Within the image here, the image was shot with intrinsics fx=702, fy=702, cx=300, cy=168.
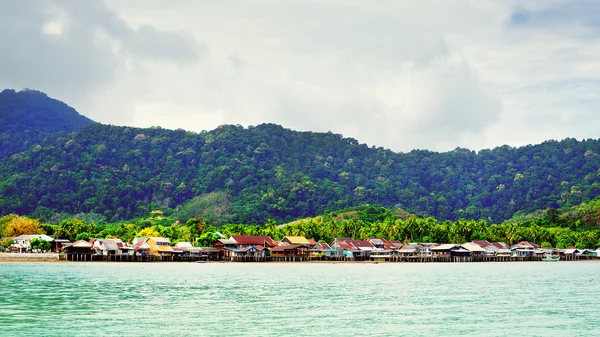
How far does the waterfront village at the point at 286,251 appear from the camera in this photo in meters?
112

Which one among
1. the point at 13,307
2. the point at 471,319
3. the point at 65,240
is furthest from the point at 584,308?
the point at 65,240

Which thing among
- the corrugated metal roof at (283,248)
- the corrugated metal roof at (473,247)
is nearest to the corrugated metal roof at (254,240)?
the corrugated metal roof at (283,248)

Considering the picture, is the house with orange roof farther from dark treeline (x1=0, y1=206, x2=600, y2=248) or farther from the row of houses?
the row of houses

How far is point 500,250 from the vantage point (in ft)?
454

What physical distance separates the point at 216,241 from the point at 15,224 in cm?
3669

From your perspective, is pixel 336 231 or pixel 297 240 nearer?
pixel 297 240

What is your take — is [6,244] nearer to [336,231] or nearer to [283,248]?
[283,248]

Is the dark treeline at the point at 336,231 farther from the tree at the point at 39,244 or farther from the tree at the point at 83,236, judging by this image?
the tree at the point at 39,244

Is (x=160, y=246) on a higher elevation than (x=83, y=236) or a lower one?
lower

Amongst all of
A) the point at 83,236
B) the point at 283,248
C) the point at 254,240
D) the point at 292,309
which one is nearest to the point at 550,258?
the point at 283,248

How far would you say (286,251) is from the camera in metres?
122

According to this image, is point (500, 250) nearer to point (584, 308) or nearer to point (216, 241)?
point (216, 241)

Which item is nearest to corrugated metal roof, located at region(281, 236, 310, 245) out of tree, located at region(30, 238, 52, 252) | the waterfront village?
the waterfront village

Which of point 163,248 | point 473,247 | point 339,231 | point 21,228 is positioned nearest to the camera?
point 163,248
